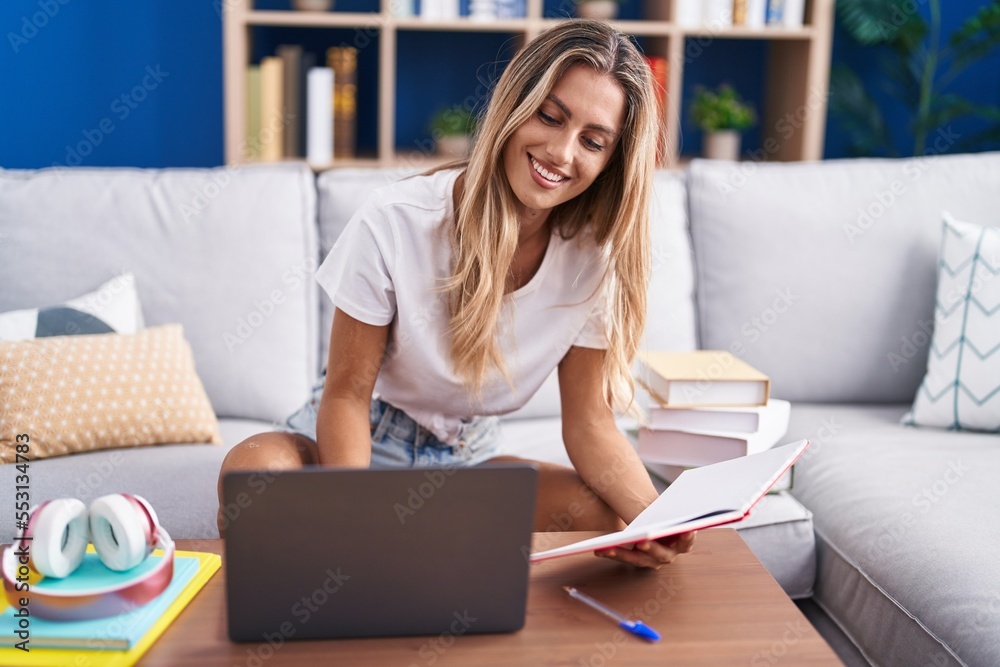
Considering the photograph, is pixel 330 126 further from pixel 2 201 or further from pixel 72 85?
pixel 2 201

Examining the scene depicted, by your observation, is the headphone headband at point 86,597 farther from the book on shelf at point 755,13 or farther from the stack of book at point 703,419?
the book on shelf at point 755,13

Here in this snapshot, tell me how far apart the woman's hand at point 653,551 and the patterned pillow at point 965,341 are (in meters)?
1.00

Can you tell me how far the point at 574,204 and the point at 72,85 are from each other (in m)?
1.97

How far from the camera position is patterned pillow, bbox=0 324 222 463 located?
1.49 meters

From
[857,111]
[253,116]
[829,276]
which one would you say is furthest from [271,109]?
[857,111]

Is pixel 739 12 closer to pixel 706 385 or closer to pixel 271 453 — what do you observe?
pixel 706 385

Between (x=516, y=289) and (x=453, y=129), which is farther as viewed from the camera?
(x=453, y=129)

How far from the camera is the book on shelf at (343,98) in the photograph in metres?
2.70

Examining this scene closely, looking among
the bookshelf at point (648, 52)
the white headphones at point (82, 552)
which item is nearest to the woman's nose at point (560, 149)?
the white headphones at point (82, 552)

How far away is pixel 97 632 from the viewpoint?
2.66ft

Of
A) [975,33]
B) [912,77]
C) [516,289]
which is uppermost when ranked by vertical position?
[975,33]

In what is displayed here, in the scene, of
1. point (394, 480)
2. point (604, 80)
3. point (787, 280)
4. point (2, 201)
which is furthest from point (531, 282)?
point (2, 201)

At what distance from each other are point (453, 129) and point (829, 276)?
1.23 m

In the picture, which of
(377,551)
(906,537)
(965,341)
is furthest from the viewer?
(965,341)
